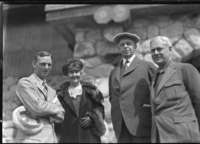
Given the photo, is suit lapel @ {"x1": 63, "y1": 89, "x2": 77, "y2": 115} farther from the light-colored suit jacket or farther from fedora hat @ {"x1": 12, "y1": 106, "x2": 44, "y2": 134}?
fedora hat @ {"x1": 12, "y1": 106, "x2": 44, "y2": 134}

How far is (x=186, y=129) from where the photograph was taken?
229cm

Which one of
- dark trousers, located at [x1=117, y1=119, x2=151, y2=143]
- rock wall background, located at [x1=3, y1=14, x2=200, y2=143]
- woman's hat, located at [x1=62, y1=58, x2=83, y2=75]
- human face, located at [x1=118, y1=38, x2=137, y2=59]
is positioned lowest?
dark trousers, located at [x1=117, y1=119, x2=151, y2=143]

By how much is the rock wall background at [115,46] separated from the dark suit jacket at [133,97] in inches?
51.7

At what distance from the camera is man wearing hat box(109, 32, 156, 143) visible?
8.38 ft

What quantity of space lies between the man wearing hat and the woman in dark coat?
17 cm

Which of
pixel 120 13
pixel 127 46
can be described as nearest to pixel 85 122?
pixel 127 46

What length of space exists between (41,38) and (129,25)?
1597mm

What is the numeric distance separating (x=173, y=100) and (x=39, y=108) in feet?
3.25

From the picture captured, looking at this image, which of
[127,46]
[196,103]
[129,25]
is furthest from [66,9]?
[196,103]

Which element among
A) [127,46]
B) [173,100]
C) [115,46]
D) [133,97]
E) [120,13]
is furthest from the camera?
[115,46]

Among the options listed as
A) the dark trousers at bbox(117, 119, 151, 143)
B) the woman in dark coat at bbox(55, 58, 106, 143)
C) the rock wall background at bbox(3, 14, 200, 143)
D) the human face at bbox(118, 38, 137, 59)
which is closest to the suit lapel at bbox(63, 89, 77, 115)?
the woman in dark coat at bbox(55, 58, 106, 143)

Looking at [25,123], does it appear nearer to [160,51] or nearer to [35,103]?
[35,103]

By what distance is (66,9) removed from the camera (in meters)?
4.34

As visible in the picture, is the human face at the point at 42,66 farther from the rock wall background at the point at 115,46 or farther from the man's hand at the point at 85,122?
the rock wall background at the point at 115,46
